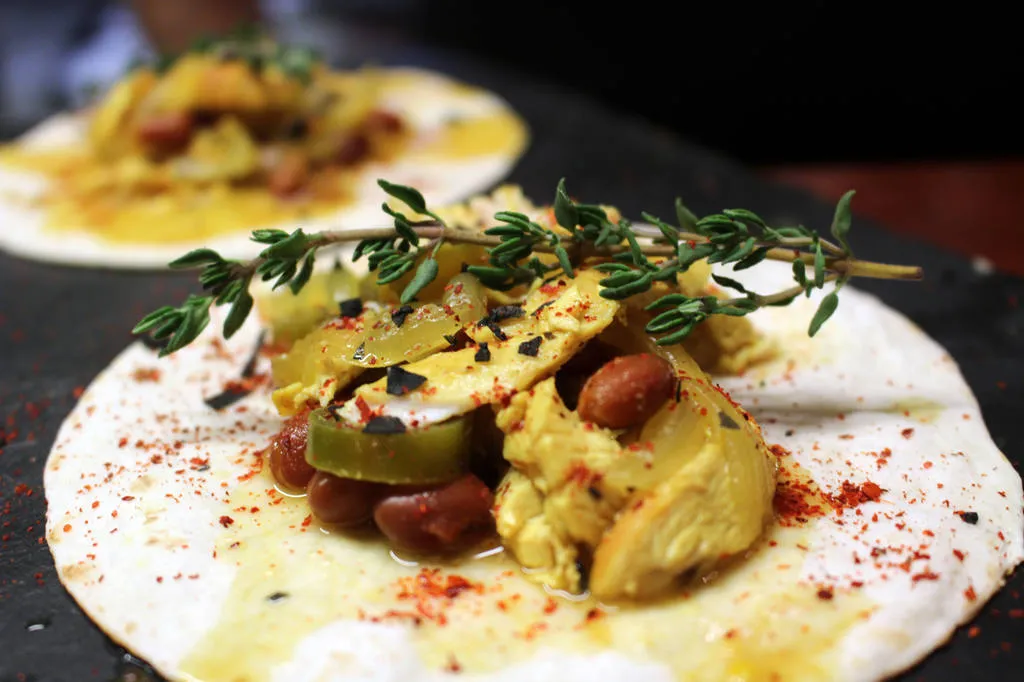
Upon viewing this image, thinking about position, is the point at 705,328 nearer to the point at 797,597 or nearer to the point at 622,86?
the point at 797,597

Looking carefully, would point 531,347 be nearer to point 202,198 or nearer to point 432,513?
point 432,513

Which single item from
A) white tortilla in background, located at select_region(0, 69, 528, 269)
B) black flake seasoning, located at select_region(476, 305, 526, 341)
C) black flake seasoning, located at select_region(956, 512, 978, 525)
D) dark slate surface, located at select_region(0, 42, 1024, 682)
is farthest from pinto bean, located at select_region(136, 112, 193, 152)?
black flake seasoning, located at select_region(956, 512, 978, 525)

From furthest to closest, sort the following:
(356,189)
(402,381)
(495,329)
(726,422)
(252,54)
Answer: (252,54), (356,189), (495,329), (402,381), (726,422)

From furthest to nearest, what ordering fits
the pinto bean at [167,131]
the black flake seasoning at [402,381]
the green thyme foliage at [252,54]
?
the green thyme foliage at [252,54] < the pinto bean at [167,131] < the black flake seasoning at [402,381]

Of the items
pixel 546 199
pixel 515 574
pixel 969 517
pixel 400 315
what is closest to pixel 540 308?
pixel 400 315

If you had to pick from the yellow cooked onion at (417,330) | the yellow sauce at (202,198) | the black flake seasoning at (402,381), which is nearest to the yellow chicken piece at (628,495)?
the black flake seasoning at (402,381)

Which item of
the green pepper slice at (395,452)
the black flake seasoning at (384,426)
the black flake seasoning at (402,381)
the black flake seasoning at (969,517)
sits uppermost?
the black flake seasoning at (402,381)

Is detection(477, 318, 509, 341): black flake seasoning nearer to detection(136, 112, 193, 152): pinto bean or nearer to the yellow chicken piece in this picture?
the yellow chicken piece

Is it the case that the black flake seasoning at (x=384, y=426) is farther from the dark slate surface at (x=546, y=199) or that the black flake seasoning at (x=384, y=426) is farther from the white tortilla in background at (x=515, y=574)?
the dark slate surface at (x=546, y=199)
